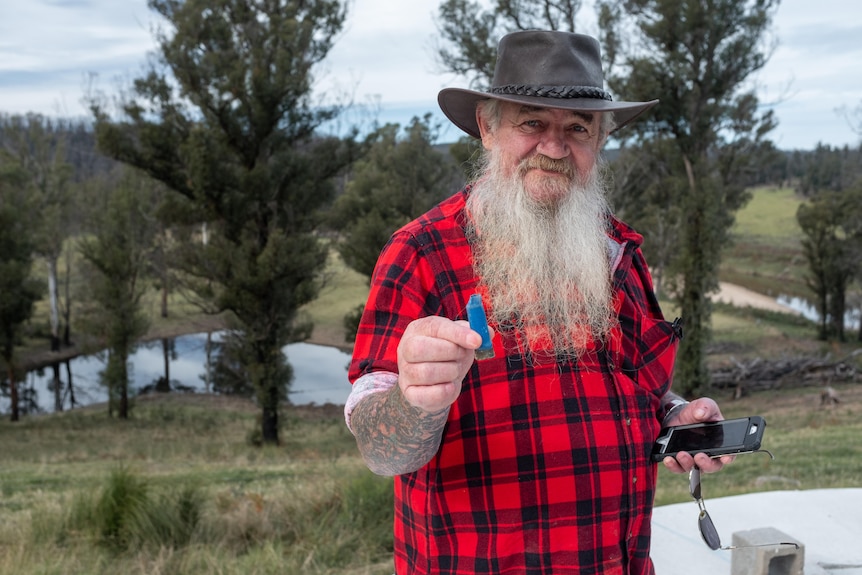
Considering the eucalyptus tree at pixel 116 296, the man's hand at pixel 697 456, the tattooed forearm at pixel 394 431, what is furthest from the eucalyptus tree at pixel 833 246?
the tattooed forearm at pixel 394 431

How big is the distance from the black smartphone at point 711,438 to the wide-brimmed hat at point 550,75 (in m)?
0.97

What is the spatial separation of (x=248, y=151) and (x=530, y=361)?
58.2 ft

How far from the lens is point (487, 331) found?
1391mm

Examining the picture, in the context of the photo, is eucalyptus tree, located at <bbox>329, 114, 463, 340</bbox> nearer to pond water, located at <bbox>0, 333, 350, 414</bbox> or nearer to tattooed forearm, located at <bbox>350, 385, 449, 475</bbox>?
pond water, located at <bbox>0, 333, 350, 414</bbox>

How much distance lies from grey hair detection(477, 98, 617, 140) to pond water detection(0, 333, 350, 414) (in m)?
27.9

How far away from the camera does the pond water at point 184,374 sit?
32.0 meters

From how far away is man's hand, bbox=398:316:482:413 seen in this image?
4.42 ft

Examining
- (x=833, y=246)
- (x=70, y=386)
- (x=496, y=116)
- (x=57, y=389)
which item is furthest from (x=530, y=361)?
(x=70, y=386)

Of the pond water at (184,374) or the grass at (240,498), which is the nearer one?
the grass at (240,498)

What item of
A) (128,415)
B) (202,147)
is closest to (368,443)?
(202,147)

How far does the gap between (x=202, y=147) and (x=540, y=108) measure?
1600cm

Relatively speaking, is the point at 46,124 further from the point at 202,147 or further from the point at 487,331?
the point at 487,331

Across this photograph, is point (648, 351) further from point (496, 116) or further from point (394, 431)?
point (394, 431)

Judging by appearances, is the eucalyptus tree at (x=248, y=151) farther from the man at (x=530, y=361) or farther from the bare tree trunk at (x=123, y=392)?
the man at (x=530, y=361)
